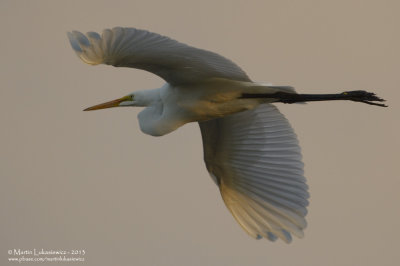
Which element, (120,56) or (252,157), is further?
(252,157)

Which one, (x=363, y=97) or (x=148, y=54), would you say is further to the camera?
(x=363, y=97)

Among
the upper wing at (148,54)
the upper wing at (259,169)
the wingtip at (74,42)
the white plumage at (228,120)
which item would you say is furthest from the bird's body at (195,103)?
the wingtip at (74,42)

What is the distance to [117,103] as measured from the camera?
8.75 metres

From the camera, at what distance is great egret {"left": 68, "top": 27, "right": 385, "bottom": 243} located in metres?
6.95

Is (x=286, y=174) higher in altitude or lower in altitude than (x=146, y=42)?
lower

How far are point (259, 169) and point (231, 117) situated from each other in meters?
0.65

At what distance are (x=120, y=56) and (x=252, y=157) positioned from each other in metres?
2.64

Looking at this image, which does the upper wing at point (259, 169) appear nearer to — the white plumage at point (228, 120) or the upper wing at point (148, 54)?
the white plumage at point (228, 120)

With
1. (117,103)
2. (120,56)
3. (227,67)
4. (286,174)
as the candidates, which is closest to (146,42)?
(120,56)

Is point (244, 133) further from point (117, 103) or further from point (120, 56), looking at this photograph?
point (120, 56)

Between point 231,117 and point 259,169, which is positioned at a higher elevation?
point 231,117

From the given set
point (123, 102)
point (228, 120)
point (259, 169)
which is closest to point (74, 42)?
point (123, 102)

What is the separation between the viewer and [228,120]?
29.3 ft

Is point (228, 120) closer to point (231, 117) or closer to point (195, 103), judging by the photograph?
point (231, 117)
